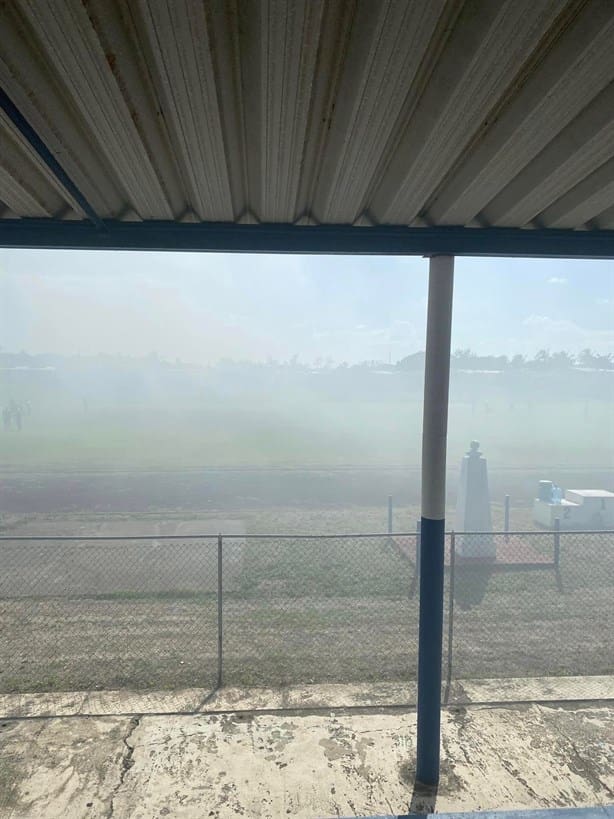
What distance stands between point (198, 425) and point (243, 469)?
39.1ft

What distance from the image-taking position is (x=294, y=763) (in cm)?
355

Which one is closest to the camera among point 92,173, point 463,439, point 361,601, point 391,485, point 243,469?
Result: point 92,173

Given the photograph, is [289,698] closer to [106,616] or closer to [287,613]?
[287,613]

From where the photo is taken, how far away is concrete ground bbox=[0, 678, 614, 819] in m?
3.23

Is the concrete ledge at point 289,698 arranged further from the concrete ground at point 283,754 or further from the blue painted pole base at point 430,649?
the blue painted pole base at point 430,649

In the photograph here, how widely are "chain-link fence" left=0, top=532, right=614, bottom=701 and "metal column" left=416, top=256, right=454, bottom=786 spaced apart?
1.08 meters

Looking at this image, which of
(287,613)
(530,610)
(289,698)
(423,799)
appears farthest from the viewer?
(530,610)

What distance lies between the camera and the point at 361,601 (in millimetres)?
6680

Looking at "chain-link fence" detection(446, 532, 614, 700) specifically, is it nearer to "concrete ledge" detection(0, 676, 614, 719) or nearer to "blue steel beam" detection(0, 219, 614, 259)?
"concrete ledge" detection(0, 676, 614, 719)

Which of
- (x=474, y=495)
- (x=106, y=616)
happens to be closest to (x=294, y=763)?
(x=106, y=616)

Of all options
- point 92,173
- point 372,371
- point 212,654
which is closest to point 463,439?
point 372,371

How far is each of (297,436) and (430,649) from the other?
26.4 meters

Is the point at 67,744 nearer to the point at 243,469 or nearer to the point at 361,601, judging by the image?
the point at 361,601

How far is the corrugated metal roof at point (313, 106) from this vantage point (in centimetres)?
154
